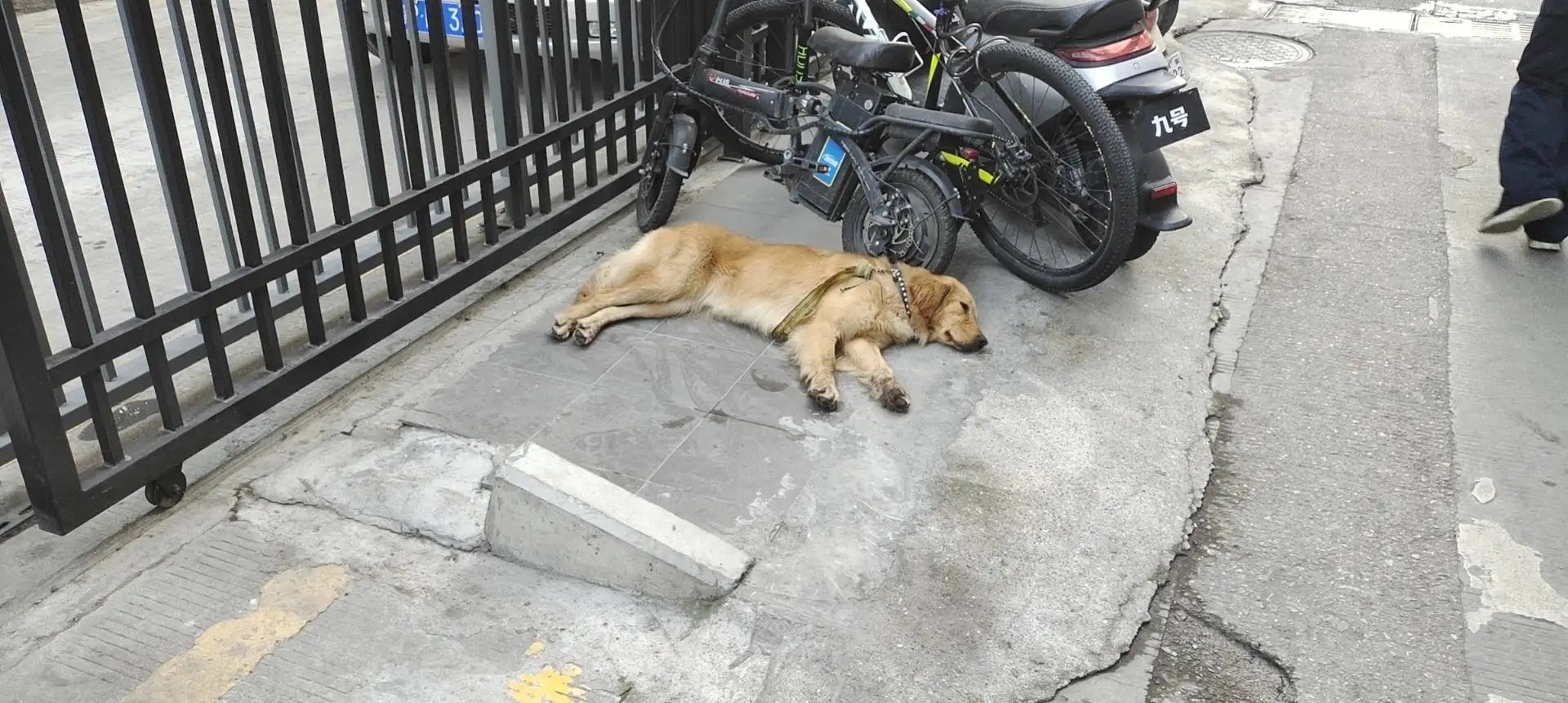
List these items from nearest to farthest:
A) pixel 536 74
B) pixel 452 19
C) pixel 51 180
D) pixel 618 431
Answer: pixel 51 180 < pixel 618 431 < pixel 536 74 < pixel 452 19

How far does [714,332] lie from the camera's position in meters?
4.41

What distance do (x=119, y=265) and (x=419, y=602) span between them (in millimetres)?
2890

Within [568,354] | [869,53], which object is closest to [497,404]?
[568,354]

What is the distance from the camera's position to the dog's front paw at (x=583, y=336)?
4238 millimetres

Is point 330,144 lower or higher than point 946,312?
higher

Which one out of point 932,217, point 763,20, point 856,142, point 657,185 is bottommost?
point 657,185

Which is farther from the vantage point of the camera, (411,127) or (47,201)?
(411,127)

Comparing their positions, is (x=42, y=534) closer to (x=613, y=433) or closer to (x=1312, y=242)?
(x=613, y=433)

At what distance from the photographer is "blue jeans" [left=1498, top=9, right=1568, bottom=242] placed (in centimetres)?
521

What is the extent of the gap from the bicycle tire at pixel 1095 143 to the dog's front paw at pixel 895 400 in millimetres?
1111

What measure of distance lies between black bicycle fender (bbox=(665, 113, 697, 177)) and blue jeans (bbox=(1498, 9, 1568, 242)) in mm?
4062

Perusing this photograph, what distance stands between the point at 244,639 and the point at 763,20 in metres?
3.86

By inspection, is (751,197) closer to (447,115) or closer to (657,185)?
(657,185)

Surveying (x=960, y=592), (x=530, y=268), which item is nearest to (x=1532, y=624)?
(x=960, y=592)
